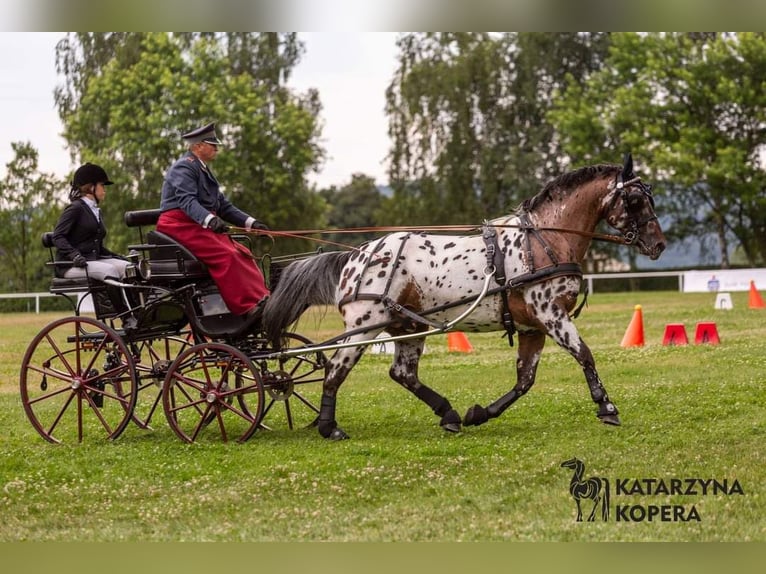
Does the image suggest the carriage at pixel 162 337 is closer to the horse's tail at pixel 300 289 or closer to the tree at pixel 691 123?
the horse's tail at pixel 300 289

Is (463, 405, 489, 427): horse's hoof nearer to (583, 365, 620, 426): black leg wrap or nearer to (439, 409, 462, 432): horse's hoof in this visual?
(439, 409, 462, 432): horse's hoof

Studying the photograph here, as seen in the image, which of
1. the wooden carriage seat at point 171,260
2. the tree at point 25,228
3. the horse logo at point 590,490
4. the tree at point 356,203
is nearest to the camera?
the horse logo at point 590,490

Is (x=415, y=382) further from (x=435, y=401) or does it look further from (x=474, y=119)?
(x=474, y=119)

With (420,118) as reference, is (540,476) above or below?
below

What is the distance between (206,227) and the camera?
6.96 metres

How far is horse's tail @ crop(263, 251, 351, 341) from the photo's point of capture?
7207mm

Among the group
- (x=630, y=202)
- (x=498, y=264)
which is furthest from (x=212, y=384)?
(x=630, y=202)

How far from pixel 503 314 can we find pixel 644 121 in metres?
16.6

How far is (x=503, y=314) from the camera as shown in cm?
711

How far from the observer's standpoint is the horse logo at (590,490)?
554cm

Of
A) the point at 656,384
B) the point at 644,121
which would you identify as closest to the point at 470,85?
the point at 644,121

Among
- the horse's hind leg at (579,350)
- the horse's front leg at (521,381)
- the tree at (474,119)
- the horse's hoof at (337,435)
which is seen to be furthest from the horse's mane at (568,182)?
the tree at (474,119)

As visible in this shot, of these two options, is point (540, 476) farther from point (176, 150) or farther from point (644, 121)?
point (644, 121)

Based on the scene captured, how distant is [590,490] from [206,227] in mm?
2974
